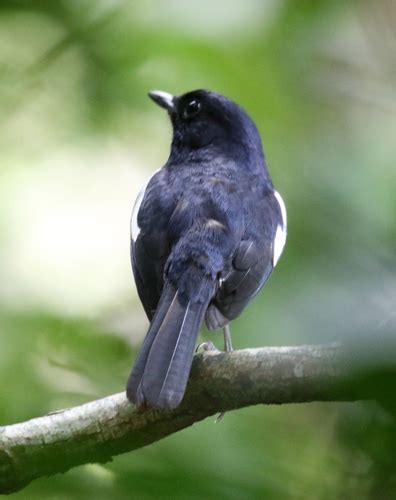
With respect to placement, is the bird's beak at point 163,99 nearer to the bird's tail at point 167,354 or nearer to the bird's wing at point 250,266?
the bird's wing at point 250,266

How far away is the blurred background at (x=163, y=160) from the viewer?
3.30ft

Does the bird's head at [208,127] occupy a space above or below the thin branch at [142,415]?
above

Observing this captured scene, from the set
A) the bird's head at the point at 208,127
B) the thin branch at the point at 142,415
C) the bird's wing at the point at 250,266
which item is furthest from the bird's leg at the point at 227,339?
the bird's head at the point at 208,127

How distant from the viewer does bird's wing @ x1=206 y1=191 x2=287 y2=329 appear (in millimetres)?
2904

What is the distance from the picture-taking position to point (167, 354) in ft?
8.54

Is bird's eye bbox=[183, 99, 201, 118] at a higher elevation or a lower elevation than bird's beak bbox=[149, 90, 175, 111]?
lower

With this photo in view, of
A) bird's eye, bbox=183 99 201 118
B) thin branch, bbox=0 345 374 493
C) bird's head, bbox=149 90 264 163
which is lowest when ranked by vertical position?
thin branch, bbox=0 345 374 493

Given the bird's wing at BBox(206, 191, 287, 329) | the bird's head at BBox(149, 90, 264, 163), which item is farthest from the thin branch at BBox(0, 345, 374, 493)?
the bird's head at BBox(149, 90, 264, 163)

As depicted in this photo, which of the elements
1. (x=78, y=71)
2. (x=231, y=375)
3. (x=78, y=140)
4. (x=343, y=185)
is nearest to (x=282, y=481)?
(x=343, y=185)

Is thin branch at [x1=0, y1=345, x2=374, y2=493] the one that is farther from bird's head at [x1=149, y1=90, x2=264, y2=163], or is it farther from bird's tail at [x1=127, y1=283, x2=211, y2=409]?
bird's head at [x1=149, y1=90, x2=264, y2=163]

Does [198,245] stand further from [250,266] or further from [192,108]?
[192,108]

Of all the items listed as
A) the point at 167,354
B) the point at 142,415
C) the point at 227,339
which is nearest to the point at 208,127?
the point at 227,339

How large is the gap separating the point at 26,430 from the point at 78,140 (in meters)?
1.55

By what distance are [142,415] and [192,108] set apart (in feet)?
6.66
